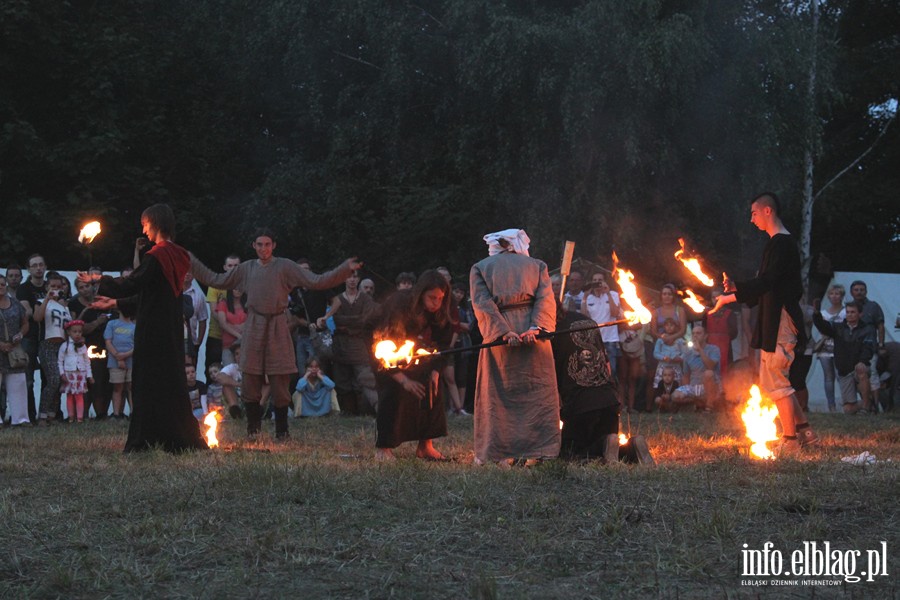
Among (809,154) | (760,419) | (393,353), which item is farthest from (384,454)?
(809,154)

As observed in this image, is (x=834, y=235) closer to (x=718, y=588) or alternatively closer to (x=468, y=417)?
(x=468, y=417)

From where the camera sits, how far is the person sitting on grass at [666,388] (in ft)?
51.0

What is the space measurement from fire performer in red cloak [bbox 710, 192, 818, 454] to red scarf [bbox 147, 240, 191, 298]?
442cm

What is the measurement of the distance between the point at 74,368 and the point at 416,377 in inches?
240

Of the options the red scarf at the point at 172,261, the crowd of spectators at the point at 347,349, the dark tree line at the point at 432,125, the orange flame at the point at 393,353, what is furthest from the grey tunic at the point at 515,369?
the dark tree line at the point at 432,125

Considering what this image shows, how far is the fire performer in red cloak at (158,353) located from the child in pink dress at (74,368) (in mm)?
4320

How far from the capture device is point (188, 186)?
25.8m

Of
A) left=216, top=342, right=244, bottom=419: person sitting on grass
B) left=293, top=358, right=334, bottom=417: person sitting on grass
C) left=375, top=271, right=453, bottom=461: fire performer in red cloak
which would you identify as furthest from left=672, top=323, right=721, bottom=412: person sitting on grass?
left=375, top=271, right=453, bottom=461: fire performer in red cloak

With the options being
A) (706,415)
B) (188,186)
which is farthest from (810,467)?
(188,186)

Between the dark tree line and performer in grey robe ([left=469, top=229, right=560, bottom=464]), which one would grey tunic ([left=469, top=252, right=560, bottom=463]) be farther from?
the dark tree line

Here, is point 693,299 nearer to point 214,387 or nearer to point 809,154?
point 214,387

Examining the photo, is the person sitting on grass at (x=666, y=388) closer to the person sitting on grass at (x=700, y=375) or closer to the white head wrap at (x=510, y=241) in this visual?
the person sitting on grass at (x=700, y=375)

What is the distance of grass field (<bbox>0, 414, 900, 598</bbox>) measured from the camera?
498 cm

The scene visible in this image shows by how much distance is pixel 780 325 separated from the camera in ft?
29.9
